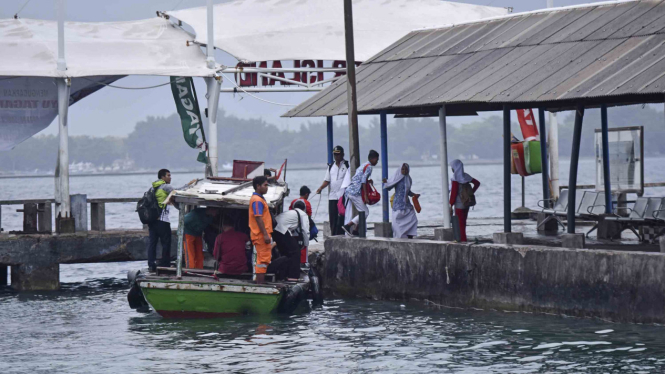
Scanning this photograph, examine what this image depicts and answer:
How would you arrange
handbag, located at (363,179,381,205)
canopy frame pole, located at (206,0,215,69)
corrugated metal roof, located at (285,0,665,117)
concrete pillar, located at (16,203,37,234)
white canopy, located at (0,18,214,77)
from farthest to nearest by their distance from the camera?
canopy frame pole, located at (206,0,215,69), white canopy, located at (0,18,214,77), concrete pillar, located at (16,203,37,234), handbag, located at (363,179,381,205), corrugated metal roof, located at (285,0,665,117)

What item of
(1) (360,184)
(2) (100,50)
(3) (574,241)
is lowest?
(3) (574,241)

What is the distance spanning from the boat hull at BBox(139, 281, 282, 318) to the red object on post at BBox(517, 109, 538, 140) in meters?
10.4

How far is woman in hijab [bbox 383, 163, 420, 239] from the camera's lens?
18.0m

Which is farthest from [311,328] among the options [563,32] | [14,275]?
[14,275]

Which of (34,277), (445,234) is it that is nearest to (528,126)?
(445,234)

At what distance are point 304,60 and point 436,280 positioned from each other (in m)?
10.3

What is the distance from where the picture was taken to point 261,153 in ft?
636

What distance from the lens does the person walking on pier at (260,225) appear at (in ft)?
48.8

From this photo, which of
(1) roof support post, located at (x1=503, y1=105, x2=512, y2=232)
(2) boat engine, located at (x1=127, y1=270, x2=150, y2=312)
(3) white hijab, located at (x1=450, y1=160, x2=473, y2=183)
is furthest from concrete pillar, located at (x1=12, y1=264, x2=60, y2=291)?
(1) roof support post, located at (x1=503, y1=105, x2=512, y2=232)

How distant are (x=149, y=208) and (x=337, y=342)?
5533 millimetres

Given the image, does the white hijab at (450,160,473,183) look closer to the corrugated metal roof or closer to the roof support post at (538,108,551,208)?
the corrugated metal roof

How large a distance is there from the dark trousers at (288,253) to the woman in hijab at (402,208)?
2557mm

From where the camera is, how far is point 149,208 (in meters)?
18.0

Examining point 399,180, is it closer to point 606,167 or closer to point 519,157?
point 606,167
